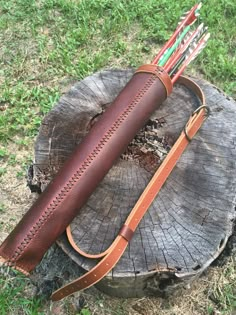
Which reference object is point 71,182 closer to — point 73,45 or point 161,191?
point 161,191

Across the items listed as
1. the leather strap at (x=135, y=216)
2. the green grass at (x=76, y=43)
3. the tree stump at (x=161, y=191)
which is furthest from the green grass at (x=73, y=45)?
the leather strap at (x=135, y=216)

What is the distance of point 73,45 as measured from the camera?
3.46 meters

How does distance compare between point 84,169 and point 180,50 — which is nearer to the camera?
point 84,169

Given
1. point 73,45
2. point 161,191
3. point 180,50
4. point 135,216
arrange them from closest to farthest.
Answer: point 135,216, point 161,191, point 180,50, point 73,45

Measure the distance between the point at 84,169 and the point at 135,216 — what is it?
0.27 meters

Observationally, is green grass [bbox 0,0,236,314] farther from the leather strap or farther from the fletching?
the leather strap

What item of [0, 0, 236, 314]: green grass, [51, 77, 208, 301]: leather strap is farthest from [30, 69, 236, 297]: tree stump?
[0, 0, 236, 314]: green grass

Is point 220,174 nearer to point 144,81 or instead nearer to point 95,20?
point 144,81

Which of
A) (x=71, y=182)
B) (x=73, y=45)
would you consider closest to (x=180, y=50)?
(x=71, y=182)

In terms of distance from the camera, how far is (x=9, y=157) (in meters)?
2.89

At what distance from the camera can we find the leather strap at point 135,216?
71.1 inches

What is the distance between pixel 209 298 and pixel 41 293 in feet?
2.51

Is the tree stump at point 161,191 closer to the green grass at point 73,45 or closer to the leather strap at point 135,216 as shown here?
the leather strap at point 135,216

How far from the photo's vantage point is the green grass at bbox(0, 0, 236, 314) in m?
3.14
